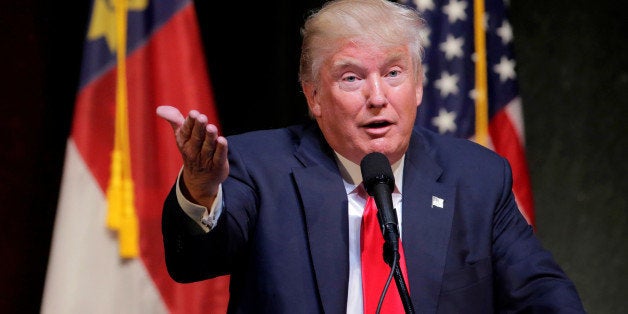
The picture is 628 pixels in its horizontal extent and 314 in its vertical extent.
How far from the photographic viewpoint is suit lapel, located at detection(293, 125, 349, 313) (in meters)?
1.96

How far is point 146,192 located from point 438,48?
1140 mm

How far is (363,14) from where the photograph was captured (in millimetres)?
2109

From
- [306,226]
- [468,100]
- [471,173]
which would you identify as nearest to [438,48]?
[468,100]

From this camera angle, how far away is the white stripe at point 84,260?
9.15 feet

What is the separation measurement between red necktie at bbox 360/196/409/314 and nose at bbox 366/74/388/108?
22 centimetres

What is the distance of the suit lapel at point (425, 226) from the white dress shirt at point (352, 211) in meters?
0.05

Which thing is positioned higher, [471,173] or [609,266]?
[471,173]

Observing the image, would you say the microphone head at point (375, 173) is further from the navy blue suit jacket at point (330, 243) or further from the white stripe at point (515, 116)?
the white stripe at point (515, 116)

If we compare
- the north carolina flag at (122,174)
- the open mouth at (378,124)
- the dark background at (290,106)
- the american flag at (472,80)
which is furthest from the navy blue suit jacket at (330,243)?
the dark background at (290,106)

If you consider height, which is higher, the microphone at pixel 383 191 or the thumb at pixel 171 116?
the thumb at pixel 171 116

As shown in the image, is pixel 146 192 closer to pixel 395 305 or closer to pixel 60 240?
pixel 60 240

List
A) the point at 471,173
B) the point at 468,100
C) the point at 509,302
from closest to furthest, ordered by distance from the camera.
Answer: the point at 509,302 → the point at 471,173 → the point at 468,100

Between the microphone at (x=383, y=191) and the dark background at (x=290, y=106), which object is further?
the dark background at (x=290, y=106)

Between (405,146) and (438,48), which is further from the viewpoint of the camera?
(438,48)
